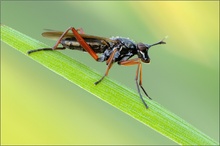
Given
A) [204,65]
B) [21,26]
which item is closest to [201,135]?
[204,65]

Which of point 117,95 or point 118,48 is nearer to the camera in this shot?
point 117,95

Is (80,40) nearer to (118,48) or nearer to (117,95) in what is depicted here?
(118,48)

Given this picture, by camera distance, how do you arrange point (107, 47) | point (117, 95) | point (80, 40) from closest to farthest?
1. point (117, 95)
2. point (80, 40)
3. point (107, 47)

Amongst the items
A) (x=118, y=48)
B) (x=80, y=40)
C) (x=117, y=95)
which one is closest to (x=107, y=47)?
(x=118, y=48)

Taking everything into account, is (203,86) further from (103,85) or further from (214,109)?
(103,85)

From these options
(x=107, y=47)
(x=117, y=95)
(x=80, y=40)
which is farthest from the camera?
(x=107, y=47)

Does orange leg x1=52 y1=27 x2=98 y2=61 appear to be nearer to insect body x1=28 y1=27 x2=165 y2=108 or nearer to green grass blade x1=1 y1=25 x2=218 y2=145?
insect body x1=28 y1=27 x2=165 y2=108

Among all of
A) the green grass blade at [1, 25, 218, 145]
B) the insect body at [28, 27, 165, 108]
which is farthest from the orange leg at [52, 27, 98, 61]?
the green grass blade at [1, 25, 218, 145]
